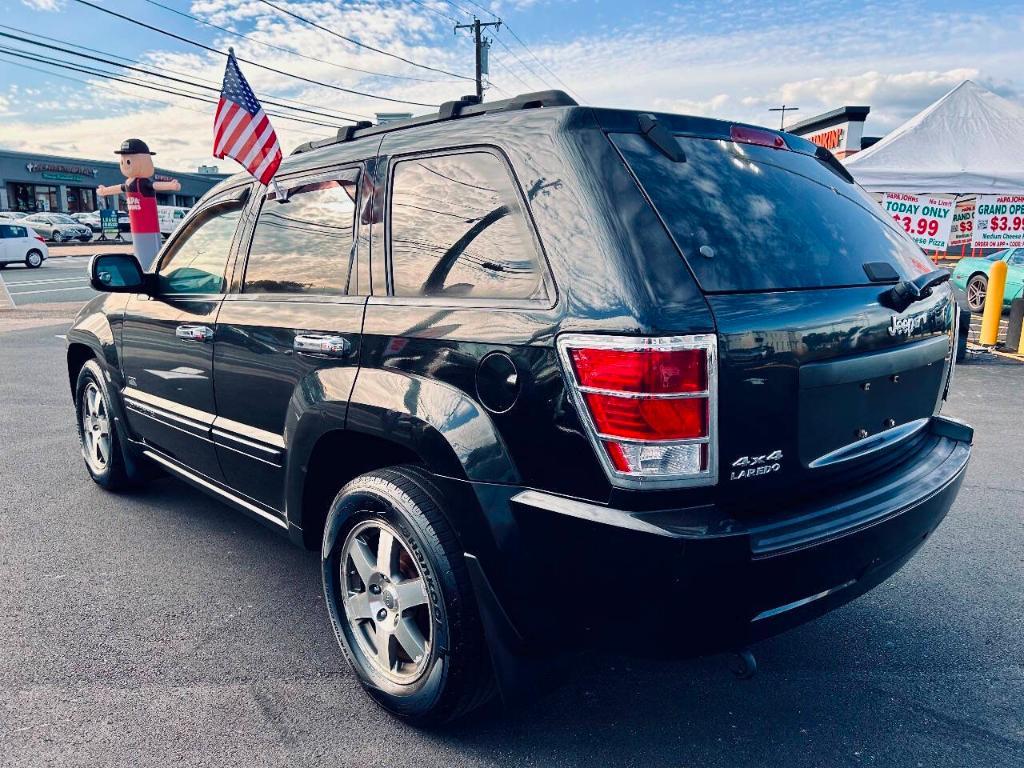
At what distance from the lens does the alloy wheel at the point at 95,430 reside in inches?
178

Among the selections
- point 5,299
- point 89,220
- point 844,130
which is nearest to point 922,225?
point 844,130

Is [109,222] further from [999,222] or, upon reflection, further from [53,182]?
[999,222]

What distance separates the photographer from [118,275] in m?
3.75

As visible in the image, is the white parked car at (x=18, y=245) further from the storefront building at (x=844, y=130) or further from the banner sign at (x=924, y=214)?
the banner sign at (x=924, y=214)

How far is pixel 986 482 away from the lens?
4.79m

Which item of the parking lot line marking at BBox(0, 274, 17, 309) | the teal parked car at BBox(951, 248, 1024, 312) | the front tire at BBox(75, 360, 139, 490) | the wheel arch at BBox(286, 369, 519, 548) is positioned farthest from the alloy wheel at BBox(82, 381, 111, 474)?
the parking lot line marking at BBox(0, 274, 17, 309)

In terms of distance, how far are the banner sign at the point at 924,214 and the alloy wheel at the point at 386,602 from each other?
40.6 ft

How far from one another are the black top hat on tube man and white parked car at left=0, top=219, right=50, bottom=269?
1346 centimetres

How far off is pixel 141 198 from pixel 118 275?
43.0 feet

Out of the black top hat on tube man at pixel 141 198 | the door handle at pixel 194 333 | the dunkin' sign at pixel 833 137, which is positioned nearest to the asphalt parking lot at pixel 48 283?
the black top hat on tube man at pixel 141 198

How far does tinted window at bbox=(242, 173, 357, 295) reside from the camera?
9.13 ft

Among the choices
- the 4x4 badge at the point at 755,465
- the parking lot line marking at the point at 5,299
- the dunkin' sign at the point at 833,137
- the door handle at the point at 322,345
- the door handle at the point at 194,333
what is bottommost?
the parking lot line marking at the point at 5,299

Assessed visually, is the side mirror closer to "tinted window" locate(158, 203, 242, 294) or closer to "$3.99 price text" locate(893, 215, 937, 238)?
"tinted window" locate(158, 203, 242, 294)

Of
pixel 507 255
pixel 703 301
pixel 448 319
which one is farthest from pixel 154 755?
pixel 703 301
